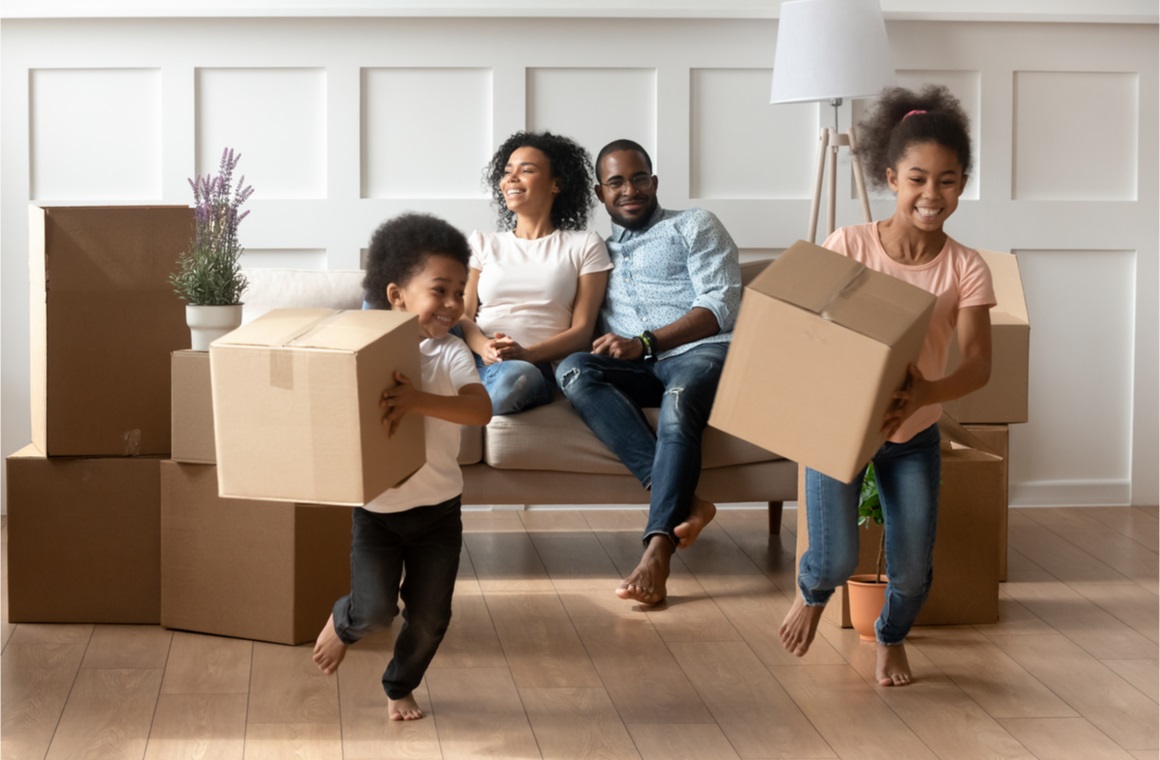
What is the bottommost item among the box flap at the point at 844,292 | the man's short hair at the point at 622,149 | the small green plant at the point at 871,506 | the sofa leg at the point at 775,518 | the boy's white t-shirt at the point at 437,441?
the sofa leg at the point at 775,518

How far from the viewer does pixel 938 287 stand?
2195mm

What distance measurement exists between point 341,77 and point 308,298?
84 cm

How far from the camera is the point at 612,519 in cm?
391

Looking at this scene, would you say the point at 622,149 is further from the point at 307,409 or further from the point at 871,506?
the point at 307,409

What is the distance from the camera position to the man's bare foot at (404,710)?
2168 millimetres

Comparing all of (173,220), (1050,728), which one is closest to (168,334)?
(173,220)

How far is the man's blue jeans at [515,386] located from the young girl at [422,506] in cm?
86

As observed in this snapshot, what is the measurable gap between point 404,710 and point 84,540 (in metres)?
0.90

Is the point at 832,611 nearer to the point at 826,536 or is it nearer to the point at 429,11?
the point at 826,536

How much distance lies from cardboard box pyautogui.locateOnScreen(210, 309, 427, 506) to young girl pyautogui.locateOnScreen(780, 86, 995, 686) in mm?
787

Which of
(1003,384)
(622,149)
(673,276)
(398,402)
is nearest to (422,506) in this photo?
(398,402)

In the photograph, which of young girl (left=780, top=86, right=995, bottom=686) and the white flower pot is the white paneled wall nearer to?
the white flower pot

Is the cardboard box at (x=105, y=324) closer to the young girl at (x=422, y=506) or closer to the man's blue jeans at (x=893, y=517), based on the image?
the young girl at (x=422, y=506)

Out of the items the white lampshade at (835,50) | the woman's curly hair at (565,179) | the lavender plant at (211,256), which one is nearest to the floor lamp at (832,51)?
the white lampshade at (835,50)
